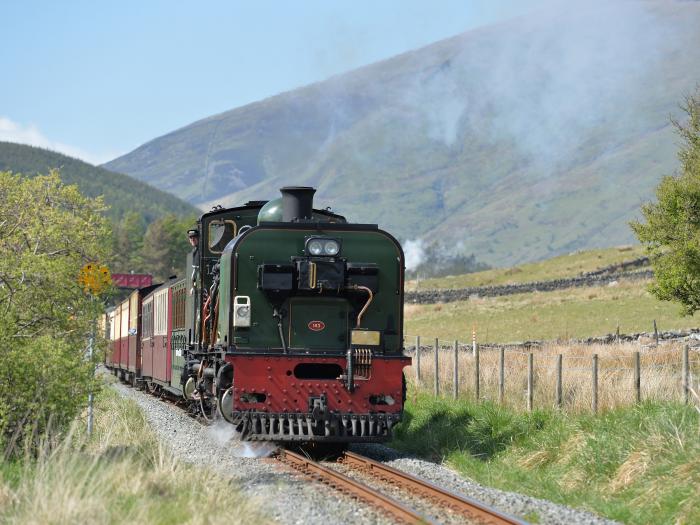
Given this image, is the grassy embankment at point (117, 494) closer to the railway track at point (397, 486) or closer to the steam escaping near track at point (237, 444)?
the railway track at point (397, 486)

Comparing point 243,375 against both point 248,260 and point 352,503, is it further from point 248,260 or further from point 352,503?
point 352,503

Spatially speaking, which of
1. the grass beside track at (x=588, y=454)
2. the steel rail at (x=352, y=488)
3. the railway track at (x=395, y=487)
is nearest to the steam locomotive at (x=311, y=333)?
the steel rail at (x=352, y=488)

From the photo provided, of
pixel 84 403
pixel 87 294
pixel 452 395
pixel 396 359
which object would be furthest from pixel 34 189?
pixel 452 395

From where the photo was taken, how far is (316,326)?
15.3 metres

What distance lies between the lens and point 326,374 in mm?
15602

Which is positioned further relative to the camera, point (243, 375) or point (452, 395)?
point (452, 395)

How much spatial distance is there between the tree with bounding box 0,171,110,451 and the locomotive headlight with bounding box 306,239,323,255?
3.21 meters

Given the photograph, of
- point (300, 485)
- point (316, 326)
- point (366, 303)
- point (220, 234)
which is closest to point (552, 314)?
point (220, 234)

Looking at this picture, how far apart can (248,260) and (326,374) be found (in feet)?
6.69

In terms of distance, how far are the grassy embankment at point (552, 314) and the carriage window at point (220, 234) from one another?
27.1m

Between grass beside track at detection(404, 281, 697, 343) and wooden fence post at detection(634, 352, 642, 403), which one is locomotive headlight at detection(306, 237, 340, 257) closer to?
wooden fence post at detection(634, 352, 642, 403)

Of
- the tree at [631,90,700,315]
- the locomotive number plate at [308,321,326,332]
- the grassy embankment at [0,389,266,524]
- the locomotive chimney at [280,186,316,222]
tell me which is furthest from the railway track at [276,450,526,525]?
the tree at [631,90,700,315]

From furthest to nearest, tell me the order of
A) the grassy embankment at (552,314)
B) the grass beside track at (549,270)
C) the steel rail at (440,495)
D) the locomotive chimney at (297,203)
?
the grass beside track at (549,270), the grassy embankment at (552,314), the locomotive chimney at (297,203), the steel rail at (440,495)

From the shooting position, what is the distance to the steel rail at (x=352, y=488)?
10341mm
